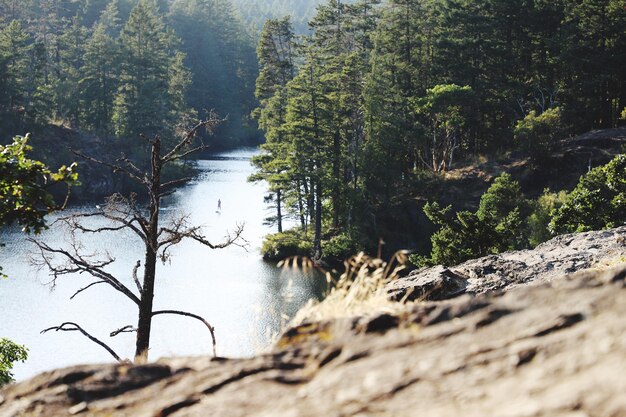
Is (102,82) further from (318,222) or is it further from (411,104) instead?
(318,222)

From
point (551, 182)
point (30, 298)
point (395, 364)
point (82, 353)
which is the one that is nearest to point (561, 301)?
point (395, 364)

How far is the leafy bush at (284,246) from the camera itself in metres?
56.0

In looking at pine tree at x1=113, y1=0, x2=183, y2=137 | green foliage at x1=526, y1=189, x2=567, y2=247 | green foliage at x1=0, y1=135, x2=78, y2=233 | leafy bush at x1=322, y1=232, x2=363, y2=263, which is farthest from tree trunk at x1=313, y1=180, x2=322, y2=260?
green foliage at x1=0, y1=135, x2=78, y2=233

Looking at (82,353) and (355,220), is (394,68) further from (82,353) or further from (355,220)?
(82,353)

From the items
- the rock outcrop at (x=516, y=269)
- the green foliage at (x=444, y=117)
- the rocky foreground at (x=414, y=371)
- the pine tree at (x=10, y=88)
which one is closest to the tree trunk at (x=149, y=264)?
the rock outcrop at (x=516, y=269)

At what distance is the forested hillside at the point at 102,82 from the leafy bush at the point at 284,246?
4039 cm

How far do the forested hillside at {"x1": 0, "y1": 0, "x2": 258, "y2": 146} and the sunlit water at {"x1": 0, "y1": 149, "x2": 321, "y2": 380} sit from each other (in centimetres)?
3564

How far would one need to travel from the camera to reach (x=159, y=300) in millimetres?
41562

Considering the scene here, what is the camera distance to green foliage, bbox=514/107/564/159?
182ft

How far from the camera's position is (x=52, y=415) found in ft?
16.7

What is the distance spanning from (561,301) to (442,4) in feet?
221

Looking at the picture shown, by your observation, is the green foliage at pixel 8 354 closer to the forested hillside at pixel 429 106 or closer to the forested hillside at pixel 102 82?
the forested hillside at pixel 429 106

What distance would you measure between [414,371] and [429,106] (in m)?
58.4

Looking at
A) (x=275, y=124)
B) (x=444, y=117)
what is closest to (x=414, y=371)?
(x=444, y=117)
